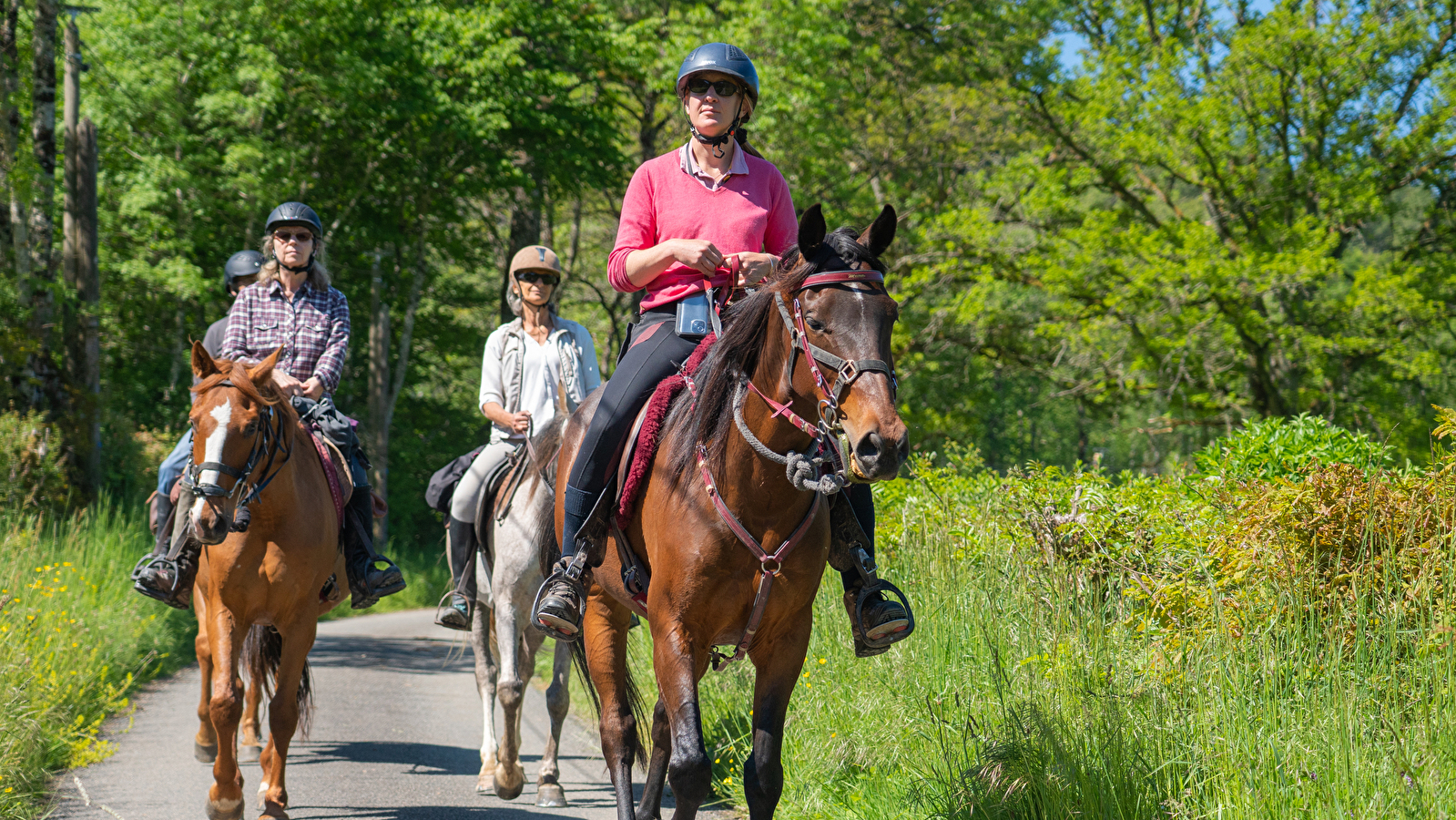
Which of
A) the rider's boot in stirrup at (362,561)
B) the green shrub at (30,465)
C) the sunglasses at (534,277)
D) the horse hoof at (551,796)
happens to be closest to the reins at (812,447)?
the horse hoof at (551,796)

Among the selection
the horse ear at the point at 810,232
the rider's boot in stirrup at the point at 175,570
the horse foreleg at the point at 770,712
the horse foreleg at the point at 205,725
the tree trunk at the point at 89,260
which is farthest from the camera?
the tree trunk at the point at 89,260

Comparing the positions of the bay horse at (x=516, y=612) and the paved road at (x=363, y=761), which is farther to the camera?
the bay horse at (x=516, y=612)

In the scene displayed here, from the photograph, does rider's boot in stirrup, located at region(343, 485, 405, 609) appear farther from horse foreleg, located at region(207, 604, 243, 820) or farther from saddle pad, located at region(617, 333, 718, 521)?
saddle pad, located at region(617, 333, 718, 521)

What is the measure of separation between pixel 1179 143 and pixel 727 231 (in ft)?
62.0

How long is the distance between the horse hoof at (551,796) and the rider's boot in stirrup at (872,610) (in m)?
2.82

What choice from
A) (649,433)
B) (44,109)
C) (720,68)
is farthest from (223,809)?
(44,109)

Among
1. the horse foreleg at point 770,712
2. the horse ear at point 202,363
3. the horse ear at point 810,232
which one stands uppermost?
the horse ear at point 810,232

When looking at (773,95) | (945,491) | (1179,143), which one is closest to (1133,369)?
(1179,143)

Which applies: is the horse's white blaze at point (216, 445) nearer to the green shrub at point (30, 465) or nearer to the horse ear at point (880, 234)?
the horse ear at point (880, 234)

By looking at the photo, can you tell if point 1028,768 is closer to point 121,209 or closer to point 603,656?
point 603,656

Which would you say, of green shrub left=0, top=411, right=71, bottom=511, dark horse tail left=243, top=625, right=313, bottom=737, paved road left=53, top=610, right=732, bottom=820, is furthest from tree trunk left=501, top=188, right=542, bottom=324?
dark horse tail left=243, top=625, right=313, bottom=737

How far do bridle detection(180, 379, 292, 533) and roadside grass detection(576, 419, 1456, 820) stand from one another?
2949 mm

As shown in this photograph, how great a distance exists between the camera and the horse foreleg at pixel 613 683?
4.90 metres

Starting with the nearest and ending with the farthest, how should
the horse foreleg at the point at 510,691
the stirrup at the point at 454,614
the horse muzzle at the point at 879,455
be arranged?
the horse muzzle at the point at 879,455, the horse foreleg at the point at 510,691, the stirrup at the point at 454,614
